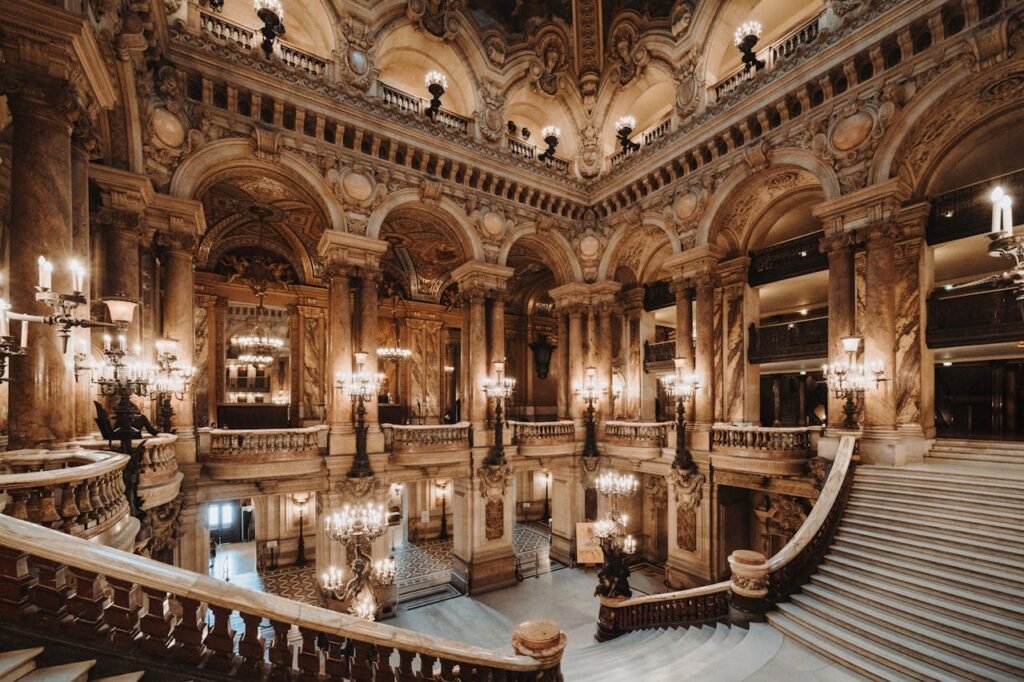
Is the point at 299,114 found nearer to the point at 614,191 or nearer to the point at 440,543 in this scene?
the point at 614,191

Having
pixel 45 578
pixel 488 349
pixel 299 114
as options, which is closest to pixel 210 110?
pixel 299 114

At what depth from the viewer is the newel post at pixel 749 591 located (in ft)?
21.9

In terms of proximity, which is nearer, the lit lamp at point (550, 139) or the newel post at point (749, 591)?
the newel post at point (749, 591)

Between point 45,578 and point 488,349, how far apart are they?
11.7 m

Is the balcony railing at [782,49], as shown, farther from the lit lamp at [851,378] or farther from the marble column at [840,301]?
the lit lamp at [851,378]

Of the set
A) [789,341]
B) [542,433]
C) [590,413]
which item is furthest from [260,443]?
[789,341]

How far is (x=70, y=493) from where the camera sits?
387 cm

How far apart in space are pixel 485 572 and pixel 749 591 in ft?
25.7

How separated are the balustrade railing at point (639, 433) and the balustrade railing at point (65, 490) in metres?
12.0

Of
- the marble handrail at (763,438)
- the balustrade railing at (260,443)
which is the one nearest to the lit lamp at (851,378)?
the marble handrail at (763,438)

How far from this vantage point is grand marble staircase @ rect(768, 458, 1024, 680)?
16.8 ft

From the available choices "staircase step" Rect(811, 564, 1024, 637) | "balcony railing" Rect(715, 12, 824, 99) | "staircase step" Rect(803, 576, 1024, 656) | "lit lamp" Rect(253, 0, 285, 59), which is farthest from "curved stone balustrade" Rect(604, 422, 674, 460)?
"lit lamp" Rect(253, 0, 285, 59)

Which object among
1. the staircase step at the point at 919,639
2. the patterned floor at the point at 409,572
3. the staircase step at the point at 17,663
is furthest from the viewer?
the patterned floor at the point at 409,572

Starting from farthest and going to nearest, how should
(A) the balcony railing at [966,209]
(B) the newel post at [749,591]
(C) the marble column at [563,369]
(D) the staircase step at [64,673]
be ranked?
(C) the marble column at [563,369] → (A) the balcony railing at [966,209] → (B) the newel post at [749,591] → (D) the staircase step at [64,673]
